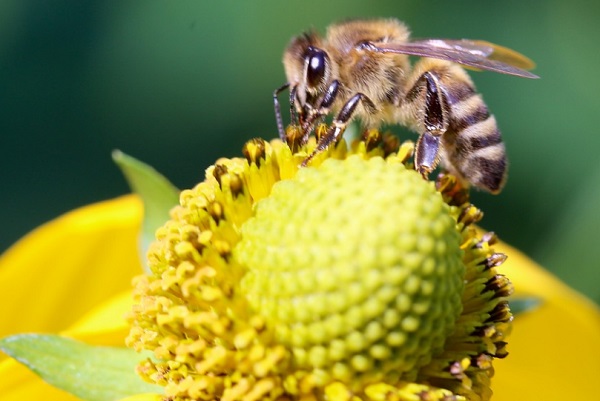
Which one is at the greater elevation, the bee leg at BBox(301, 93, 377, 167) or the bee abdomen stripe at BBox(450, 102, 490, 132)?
the bee leg at BBox(301, 93, 377, 167)

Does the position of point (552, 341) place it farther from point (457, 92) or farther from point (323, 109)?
point (323, 109)

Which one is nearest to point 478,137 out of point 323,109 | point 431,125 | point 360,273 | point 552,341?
point 431,125

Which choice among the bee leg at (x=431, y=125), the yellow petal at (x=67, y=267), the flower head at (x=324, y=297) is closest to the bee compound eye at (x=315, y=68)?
the bee leg at (x=431, y=125)

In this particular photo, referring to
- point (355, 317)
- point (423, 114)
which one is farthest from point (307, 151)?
point (355, 317)

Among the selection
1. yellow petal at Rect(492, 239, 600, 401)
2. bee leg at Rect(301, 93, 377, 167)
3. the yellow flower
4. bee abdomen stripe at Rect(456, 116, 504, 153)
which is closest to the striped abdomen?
bee abdomen stripe at Rect(456, 116, 504, 153)

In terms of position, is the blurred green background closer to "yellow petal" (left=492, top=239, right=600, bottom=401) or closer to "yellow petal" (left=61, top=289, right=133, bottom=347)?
"yellow petal" (left=492, top=239, right=600, bottom=401)

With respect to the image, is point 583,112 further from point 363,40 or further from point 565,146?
point 363,40
